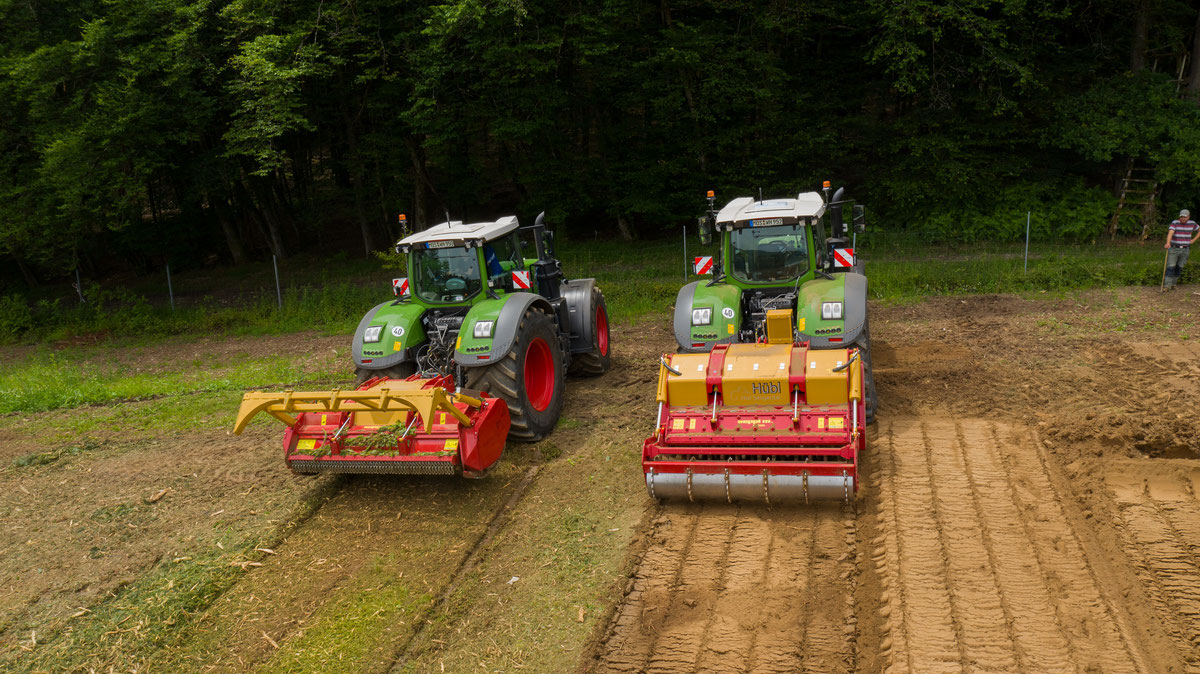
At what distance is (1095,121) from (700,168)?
7.62 m

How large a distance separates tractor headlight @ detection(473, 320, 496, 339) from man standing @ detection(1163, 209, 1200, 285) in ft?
33.0

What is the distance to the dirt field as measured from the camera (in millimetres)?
4426

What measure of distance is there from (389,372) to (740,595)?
156 inches

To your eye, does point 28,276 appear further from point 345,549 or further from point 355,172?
point 345,549

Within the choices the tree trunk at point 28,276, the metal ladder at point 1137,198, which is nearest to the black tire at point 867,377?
the metal ladder at point 1137,198

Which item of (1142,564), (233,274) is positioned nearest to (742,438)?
(1142,564)

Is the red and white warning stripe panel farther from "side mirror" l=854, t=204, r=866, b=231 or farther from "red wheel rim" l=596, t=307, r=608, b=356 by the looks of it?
"side mirror" l=854, t=204, r=866, b=231

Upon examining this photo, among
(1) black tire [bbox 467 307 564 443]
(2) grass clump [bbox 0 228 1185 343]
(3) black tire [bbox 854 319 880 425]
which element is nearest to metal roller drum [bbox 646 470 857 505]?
(1) black tire [bbox 467 307 564 443]

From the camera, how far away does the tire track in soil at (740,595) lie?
14.2ft

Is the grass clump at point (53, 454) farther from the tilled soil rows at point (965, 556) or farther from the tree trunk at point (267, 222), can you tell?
the tree trunk at point (267, 222)

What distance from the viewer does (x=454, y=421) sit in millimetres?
6176

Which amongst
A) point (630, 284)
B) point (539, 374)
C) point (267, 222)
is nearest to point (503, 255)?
point (539, 374)

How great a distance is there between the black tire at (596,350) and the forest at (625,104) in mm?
7357

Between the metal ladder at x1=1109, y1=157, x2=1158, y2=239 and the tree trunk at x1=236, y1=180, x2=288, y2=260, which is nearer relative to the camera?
the metal ladder at x1=1109, y1=157, x2=1158, y2=239
